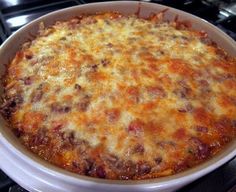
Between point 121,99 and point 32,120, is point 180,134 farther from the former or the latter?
point 32,120

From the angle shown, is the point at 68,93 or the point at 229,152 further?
the point at 68,93

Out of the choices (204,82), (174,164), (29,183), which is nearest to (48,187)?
(29,183)

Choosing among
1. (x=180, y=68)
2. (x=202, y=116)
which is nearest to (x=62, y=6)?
(x=180, y=68)

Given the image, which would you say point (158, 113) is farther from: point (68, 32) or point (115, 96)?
point (68, 32)

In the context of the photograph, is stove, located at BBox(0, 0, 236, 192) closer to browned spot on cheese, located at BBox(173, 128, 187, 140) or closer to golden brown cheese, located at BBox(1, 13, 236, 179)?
golden brown cheese, located at BBox(1, 13, 236, 179)

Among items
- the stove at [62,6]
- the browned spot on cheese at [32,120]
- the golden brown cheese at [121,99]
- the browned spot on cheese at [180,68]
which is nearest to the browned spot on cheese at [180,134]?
the golden brown cheese at [121,99]

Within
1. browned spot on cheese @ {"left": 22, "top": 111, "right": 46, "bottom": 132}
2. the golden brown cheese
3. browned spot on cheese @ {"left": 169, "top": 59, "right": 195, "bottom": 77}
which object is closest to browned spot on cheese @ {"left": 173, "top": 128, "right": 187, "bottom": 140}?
the golden brown cheese

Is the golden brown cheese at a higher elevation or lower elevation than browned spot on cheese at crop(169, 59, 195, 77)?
lower

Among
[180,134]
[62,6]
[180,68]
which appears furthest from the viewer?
[62,6]
